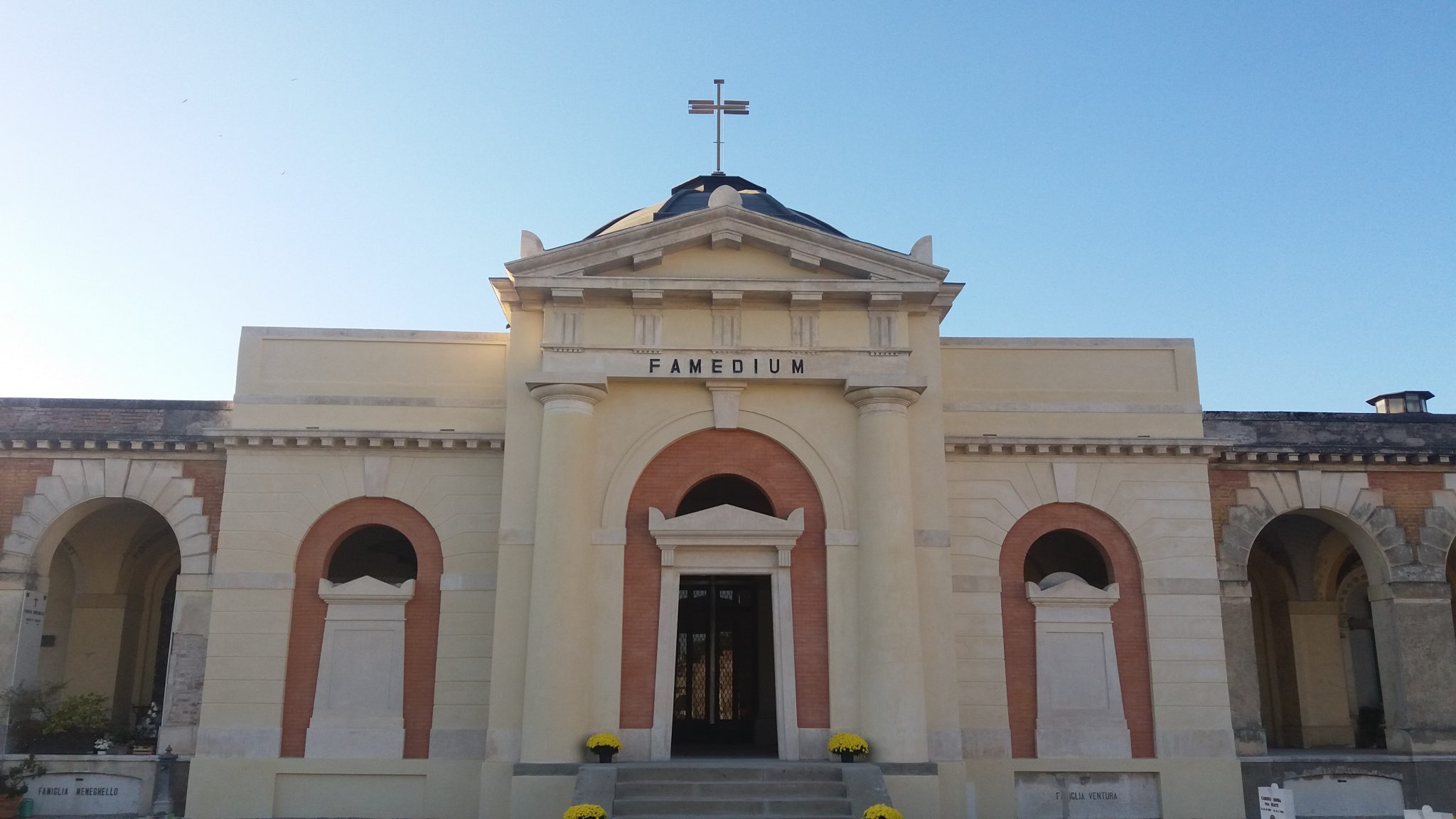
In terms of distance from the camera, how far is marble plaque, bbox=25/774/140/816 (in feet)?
56.7

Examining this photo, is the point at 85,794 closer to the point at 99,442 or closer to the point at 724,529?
the point at 99,442

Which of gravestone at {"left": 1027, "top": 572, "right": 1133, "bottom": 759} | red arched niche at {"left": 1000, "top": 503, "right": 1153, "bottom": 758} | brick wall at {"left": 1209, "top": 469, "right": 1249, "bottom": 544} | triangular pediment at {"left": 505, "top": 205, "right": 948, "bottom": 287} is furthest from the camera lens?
brick wall at {"left": 1209, "top": 469, "right": 1249, "bottom": 544}

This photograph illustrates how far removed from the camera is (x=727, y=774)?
15.1 metres

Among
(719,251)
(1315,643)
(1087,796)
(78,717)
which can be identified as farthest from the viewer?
(1315,643)

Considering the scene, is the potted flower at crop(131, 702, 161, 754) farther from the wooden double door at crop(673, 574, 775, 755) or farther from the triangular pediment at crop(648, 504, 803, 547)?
the triangular pediment at crop(648, 504, 803, 547)

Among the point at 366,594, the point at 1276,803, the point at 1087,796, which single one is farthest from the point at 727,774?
the point at 1276,803

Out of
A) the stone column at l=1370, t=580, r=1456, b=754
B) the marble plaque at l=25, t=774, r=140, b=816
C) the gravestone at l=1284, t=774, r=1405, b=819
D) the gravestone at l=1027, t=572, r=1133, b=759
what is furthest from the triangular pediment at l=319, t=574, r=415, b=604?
the stone column at l=1370, t=580, r=1456, b=754

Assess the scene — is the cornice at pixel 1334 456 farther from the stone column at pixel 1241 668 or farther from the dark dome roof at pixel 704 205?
the dark dome roof at pixel 704 205

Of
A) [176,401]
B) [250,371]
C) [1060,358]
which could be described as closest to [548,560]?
[250,371]

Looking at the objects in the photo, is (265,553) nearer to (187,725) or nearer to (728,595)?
(187,725)

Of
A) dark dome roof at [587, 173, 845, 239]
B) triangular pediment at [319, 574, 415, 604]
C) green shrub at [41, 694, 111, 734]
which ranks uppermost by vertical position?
dark dome roof at [587, 173, 845, 239]

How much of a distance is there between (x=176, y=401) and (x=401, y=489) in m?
4.53

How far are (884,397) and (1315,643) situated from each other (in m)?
11.4

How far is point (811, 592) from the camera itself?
1659cm
